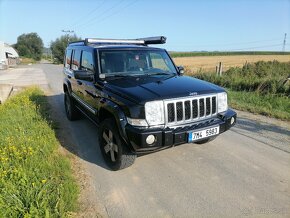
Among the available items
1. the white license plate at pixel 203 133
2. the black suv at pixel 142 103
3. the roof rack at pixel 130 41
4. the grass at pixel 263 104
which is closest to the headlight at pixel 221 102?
the black suv at pixel 142 103

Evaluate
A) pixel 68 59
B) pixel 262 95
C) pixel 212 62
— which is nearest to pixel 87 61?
pixel 68 59

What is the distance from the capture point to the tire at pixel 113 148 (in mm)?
3707

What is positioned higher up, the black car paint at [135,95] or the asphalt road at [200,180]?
the black car paint at [135,95]

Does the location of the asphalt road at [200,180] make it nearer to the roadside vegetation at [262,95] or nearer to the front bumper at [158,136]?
the front bumper at [158,136]

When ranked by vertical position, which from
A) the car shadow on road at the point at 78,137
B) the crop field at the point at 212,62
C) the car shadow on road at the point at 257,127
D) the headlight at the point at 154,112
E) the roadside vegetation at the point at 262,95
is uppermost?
the headlight at the point at 154,112

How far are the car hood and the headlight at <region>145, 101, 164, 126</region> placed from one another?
7 centimetres

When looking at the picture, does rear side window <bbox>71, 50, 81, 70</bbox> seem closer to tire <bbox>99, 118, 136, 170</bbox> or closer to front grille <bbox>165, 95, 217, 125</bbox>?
tire <bbox>99, 118, 136, 170</bbox>

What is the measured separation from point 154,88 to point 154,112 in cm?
46

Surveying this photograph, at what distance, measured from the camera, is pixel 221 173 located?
3834mm

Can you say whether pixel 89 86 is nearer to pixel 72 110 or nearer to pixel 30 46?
pixel 72 110

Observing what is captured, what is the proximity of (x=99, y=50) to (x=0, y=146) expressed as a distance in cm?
252

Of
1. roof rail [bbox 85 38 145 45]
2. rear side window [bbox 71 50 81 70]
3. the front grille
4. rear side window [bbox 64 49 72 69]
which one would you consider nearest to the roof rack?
roof rail [bbox 85 38 145 45]

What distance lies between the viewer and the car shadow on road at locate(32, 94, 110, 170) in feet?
15.0

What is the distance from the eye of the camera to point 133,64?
469 centimetres
